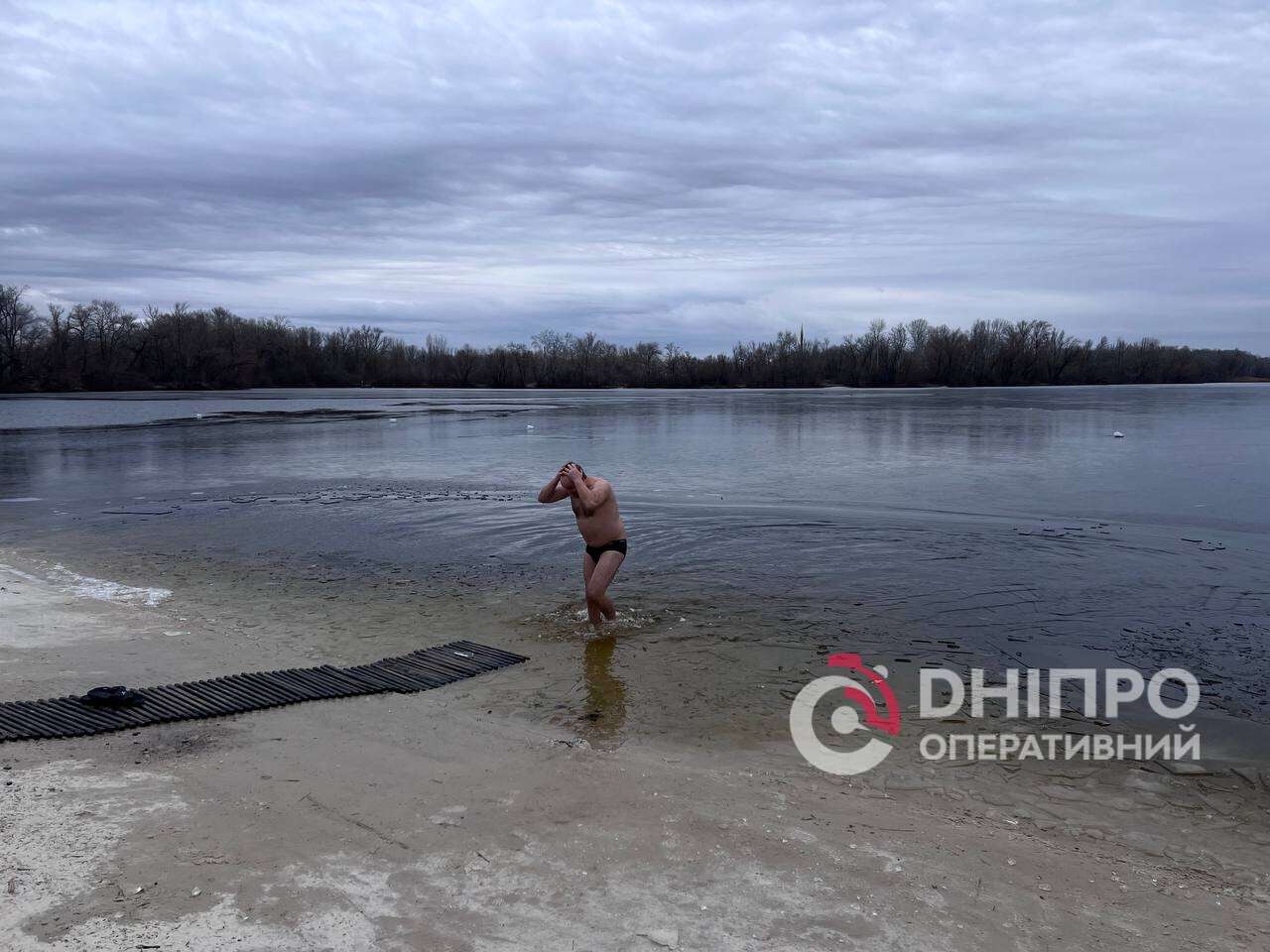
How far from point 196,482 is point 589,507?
46.0ft

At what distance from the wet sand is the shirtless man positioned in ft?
4.51

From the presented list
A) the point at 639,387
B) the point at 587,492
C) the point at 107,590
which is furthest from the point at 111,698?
the point at 639,387

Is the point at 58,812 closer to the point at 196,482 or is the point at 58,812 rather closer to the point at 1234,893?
the point at 1234,893

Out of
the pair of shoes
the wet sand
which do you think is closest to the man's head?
the wet sand

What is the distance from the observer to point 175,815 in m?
4.44

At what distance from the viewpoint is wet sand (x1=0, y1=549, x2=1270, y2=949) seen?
3.62 m

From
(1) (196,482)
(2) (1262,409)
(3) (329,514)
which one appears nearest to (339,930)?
(3) (329,514)

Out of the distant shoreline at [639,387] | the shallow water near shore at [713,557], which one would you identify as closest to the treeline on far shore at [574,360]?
the distant shoreline at [639,387]

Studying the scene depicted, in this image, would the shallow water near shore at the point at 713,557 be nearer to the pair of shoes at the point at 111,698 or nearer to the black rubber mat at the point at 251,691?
the black rubber mat at the point at 251,691

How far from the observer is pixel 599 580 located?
8.12m
